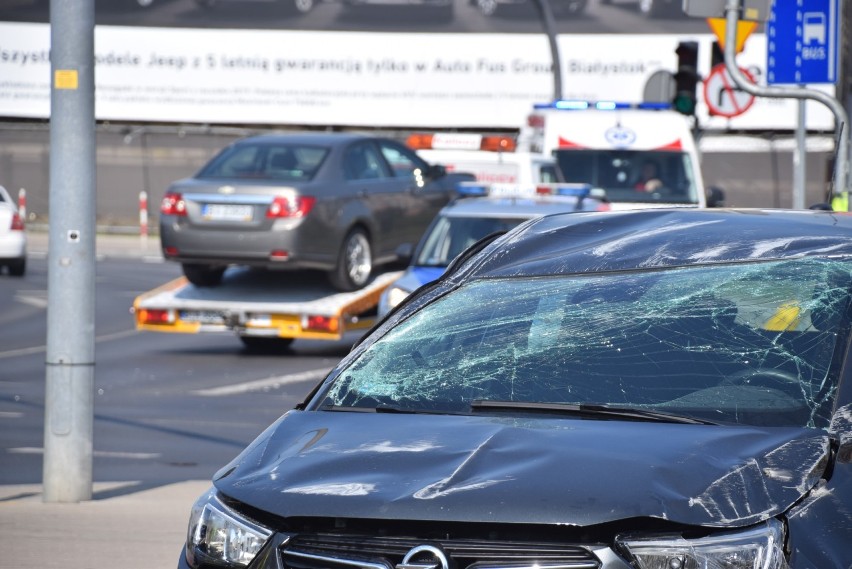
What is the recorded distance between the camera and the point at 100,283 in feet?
78.3


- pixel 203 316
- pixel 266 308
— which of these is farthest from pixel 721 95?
pixel 203 316

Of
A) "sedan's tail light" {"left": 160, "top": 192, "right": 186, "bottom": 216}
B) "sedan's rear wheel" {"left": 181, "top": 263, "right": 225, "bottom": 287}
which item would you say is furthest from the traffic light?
"sedan's tail light" {"left": 160, "top": 192, "right": 186, "bottom": 216}

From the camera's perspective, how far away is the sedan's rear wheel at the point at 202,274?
624 inches

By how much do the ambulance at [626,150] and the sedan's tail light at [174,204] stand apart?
547 cm

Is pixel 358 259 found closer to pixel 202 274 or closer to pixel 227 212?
pixel 227 212

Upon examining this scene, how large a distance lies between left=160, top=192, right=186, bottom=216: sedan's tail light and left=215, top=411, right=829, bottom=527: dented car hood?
11.1m

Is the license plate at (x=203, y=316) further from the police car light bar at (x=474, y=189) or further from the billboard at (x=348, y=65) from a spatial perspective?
the billboard at (x=348, y=65)

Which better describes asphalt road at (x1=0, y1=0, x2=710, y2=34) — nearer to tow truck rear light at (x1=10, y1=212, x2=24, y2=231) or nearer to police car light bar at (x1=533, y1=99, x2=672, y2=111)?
tow truck rear light at (x1=10, y1=212, x2=24, y2=231)

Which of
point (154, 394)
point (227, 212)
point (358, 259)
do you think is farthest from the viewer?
point (358, 259)

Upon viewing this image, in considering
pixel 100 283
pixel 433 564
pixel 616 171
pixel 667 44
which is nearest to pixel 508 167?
pixel 616 171

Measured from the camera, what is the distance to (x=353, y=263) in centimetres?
1541

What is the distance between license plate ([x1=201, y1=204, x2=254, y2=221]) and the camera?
48.5ft

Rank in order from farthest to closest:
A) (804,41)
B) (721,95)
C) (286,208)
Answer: (721,95) < (286,208) < (804,41)

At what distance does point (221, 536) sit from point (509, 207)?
33.5 feet
